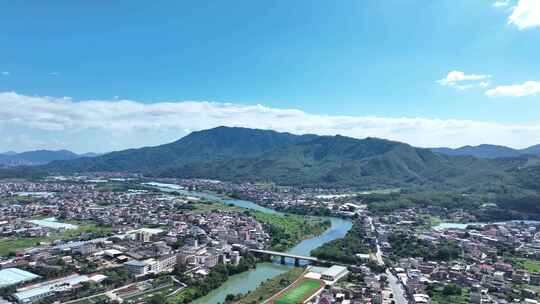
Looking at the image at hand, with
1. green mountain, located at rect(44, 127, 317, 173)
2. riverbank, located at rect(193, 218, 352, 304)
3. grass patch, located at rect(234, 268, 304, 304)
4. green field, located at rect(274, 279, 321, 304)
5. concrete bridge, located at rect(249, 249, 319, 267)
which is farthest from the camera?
green mountain, located at rect(44, 127, 317, 173)

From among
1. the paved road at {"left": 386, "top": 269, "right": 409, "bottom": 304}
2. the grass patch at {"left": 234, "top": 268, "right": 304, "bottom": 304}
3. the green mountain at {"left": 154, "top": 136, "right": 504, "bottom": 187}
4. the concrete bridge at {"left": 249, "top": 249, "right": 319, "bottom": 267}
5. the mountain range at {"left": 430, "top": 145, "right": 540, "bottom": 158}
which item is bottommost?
the paved road at {"left": 386, "top": 269, "right": 409, "bottom": 304}

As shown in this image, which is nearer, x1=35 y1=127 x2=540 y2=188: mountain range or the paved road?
the paved road

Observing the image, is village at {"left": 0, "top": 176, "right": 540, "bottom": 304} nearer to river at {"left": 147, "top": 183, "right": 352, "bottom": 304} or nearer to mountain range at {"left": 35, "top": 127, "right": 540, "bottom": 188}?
river at {"left": 147, "top": 183, "right": 352, "bottom": 304}

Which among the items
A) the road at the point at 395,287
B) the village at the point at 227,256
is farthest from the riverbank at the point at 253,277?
the road at the point at 395,287

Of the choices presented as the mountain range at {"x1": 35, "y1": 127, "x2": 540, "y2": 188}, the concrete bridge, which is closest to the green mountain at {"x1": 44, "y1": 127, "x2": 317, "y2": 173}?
A: the mountain range at {"x1": 35, "y1": 127, "x2": 540, "y2": 188}

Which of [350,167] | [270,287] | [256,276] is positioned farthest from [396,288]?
[350,167]

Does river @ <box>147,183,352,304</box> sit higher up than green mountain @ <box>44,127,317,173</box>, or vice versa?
green mountain @ <box>44,127,317,173</box>
